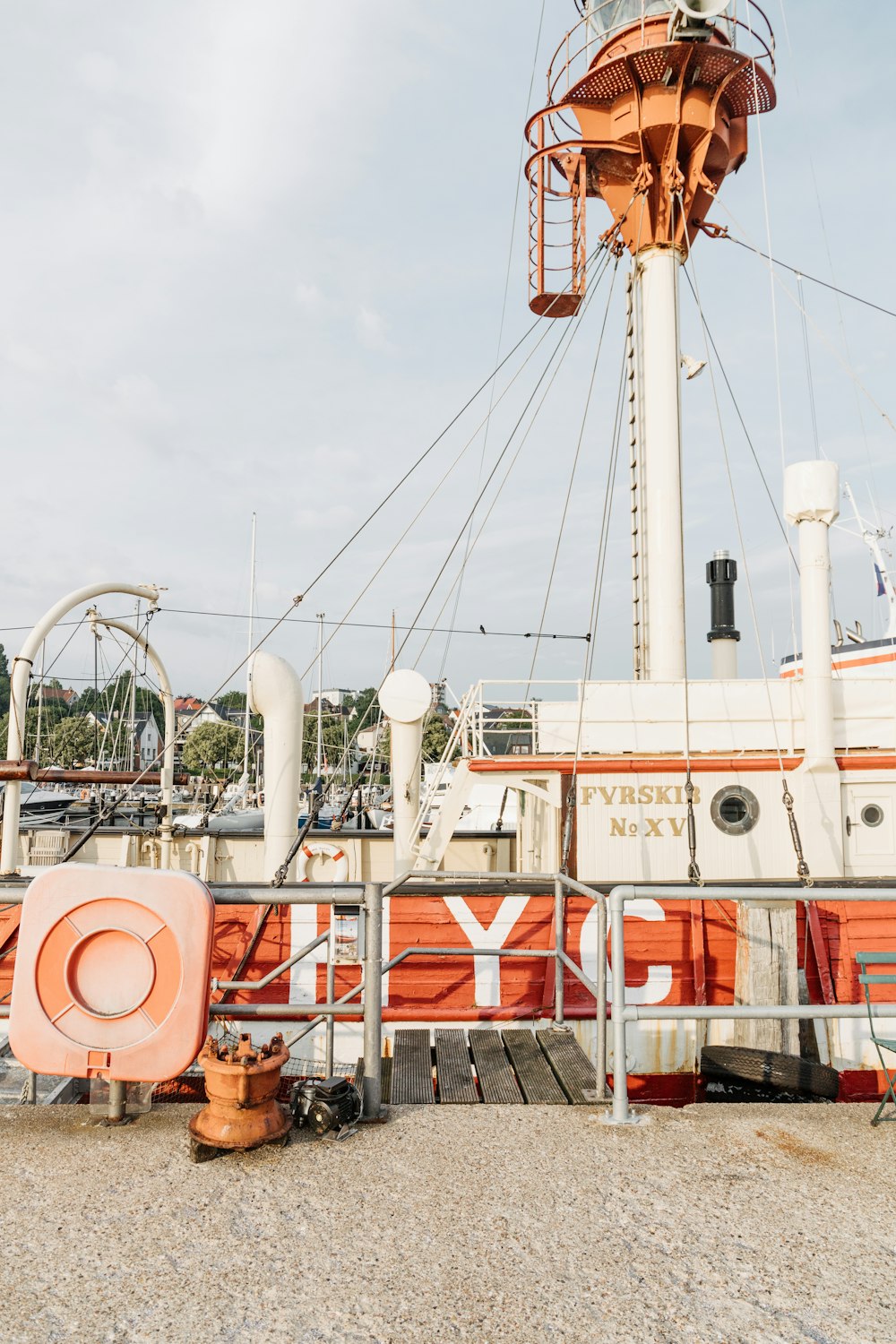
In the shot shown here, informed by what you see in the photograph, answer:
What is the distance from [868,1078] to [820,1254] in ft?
25.6

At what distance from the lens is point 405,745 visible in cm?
1243

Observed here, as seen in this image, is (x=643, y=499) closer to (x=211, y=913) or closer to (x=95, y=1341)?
(x=211, y=913)

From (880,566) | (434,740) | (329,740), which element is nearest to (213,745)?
(329,740)

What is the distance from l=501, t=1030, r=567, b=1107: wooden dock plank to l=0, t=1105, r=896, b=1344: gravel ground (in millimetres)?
430

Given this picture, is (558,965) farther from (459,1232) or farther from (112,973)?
(112,973)

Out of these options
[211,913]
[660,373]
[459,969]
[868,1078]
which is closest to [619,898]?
[211,913]

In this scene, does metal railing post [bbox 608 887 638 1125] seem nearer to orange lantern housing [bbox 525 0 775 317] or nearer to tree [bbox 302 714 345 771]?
orange lantern housing [bbox 525 0 775 317]

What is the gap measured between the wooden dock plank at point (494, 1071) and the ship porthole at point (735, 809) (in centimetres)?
639

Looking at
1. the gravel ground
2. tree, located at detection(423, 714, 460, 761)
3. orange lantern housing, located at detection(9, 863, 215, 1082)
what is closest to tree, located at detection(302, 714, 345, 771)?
tree, located at detection(423, 714, 460, 761)

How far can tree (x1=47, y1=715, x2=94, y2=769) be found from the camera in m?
68.7

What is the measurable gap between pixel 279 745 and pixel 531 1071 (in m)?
6.79

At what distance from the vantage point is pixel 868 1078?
9.91m

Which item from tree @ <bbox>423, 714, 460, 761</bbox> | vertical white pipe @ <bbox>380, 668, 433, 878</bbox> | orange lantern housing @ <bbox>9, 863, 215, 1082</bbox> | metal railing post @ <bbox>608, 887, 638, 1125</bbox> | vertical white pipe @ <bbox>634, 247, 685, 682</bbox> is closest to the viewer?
orange lantern housing @ <bbox>9, 863, 215, 1082</bbox>

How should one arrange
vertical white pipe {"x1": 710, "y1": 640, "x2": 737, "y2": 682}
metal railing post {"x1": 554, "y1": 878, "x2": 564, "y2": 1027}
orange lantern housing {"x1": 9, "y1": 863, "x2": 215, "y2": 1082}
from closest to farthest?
orange lantern housing {"x1": 9, "y1": 863, "x2": 215, "y2": 1082} → metal railing post {"x1": 554, "y1": 878, "x2": 564, "y2": 1027} → vertical white pipe {"x1": 710, "y1": 640, "x2": 737, "y2": 682}
